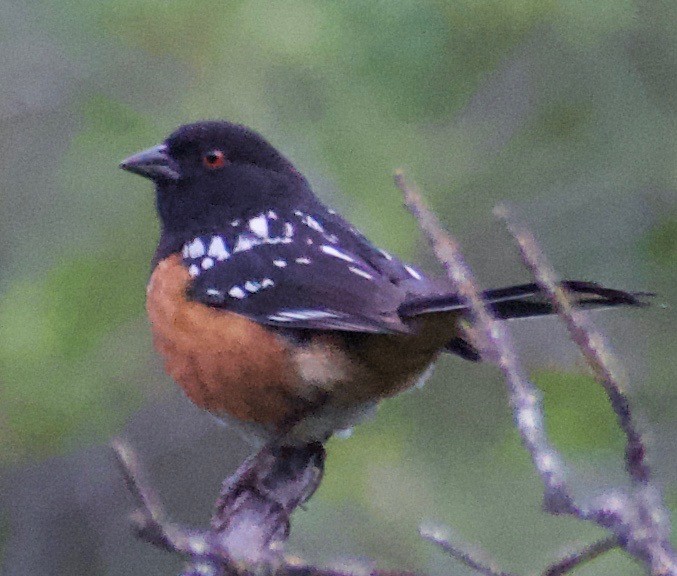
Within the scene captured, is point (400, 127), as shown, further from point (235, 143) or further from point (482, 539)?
point (482, 539)

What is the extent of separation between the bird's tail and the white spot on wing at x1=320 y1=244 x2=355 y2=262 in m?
0.40

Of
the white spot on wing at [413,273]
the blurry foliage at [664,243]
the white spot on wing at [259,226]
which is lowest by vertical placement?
the white spot on wing at [413,273]

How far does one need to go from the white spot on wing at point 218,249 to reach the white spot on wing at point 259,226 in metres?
0.08

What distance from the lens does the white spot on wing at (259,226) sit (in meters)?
2.91

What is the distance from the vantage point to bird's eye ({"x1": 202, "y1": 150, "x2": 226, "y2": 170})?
10.4 feet

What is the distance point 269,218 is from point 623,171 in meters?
1.57

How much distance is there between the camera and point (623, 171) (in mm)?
4070

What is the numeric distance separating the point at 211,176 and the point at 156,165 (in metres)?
0.14

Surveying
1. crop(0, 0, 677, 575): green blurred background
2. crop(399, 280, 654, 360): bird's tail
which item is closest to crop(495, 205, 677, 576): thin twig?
crop(399, 280, 654, 360): bird's tail

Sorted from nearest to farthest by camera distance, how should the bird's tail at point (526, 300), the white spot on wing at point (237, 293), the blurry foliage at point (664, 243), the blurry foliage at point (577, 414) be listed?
the bird's tail at point (526, 300) < the white spot on wing at point (237, 293) < the blurry foliage at point (577, 414) < the blurry foliage at point (664, 243)

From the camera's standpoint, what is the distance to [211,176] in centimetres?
316

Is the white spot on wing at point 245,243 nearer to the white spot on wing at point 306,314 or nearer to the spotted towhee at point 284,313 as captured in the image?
the spotted towhee at point 284,313

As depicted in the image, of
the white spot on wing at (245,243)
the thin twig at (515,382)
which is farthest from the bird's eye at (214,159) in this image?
the thin twig at (515,382)

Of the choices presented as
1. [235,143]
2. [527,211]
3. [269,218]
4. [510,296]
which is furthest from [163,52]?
[510,296]
